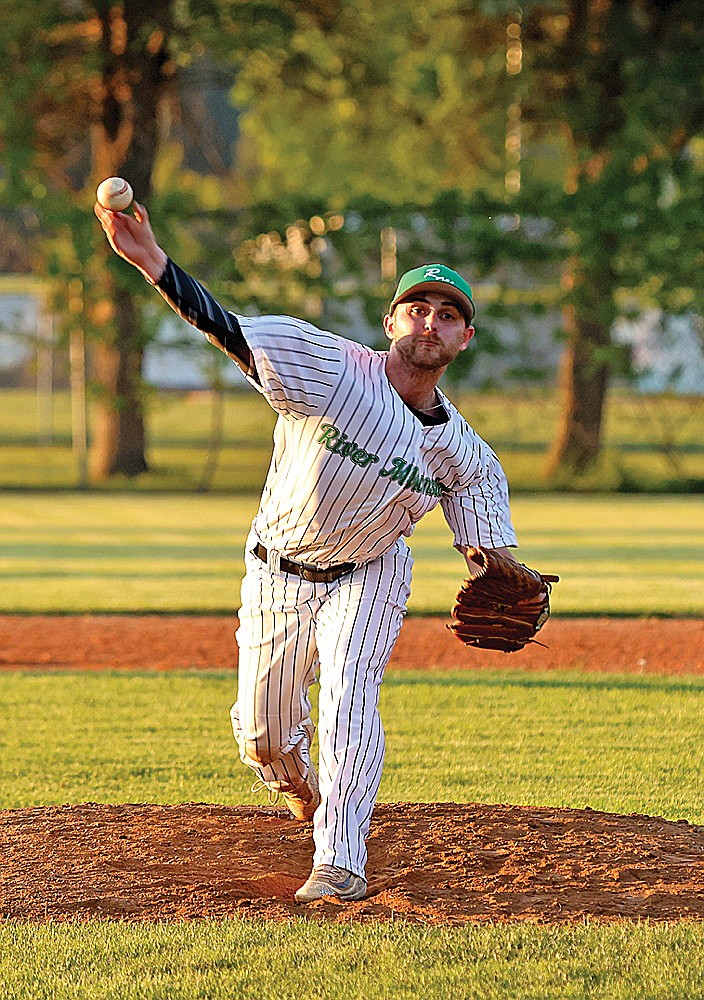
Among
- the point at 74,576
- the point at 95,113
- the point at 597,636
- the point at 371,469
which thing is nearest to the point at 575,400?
the point at 95,113

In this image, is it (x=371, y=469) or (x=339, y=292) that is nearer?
(x=371, y=469)

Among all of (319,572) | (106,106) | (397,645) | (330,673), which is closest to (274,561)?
(319,572)

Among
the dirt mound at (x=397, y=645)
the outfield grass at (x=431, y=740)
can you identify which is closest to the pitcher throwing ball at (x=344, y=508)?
the outfield grass at (x=431, y=740)

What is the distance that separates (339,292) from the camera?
19453 mm

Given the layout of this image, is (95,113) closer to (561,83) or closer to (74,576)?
(561,83)

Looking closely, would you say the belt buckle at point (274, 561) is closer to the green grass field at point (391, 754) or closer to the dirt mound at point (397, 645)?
the green grass field at point (391, 754)

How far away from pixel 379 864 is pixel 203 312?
6.14 feet

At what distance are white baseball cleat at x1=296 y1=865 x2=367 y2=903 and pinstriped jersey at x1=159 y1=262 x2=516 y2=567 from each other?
900 mm

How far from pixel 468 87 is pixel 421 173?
1198cm

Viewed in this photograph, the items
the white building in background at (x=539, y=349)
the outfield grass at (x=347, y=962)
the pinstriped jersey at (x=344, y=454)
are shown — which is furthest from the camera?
the white building in background at (x=539, y=349)

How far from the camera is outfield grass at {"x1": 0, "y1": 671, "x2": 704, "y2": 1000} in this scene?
12.9 feet

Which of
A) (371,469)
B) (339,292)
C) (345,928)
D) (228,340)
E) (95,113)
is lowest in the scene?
(345,928)

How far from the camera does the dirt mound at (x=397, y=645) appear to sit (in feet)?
30.5

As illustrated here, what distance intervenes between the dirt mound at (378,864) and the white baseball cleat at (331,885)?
35mm
